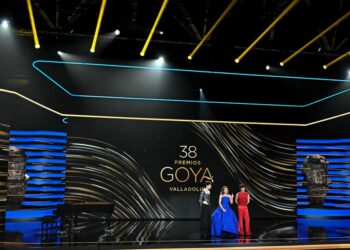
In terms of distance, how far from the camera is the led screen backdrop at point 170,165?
10.3m

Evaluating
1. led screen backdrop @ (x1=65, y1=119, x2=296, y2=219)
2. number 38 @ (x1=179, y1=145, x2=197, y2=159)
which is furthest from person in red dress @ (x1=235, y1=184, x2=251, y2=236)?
number 38 @ (x1=179, y1=145, x2=197, y2=159)

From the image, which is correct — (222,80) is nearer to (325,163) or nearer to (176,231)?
(325,163)

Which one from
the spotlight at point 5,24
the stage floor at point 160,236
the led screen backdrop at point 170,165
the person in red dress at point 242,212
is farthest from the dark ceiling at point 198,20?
the stage floor at point 160,236

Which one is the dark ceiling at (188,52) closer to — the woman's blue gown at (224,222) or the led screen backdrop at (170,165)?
the led screen backdrop at (170,165)

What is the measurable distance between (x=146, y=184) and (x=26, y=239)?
4198 mm

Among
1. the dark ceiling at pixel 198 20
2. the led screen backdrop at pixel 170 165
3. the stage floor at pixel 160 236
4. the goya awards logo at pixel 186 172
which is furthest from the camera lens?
the goya awards logo at pixel 186 172

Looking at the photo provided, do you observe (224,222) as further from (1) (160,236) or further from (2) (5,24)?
(2) (5,24)

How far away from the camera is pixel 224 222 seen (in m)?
7.60

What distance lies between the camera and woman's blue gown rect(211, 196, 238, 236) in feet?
24.8

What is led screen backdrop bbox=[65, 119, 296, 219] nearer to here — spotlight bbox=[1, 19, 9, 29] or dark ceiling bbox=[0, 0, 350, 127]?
dark ceiling bbox=[0, 0, 350, 127]

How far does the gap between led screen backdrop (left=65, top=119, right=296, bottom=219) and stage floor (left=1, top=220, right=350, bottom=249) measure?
0.80m

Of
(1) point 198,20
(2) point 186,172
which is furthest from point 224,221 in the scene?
(1) point 198,20

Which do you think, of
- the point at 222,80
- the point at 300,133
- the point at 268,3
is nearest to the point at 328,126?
the point at 300,133

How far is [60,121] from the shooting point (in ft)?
33.2
